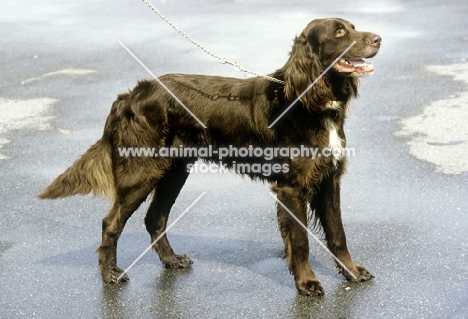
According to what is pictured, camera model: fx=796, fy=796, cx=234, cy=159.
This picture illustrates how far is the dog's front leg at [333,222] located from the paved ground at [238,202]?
0.12 metres

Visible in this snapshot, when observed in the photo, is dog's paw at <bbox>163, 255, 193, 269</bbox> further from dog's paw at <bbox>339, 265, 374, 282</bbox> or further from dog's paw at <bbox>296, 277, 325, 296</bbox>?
dog's paw at <bbox>339, 265, 374, 282</bbox>

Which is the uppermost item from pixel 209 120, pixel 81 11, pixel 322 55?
pixel 322 55

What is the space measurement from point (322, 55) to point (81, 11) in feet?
33.2

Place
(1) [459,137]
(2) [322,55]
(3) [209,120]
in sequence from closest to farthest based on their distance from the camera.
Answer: (2) [322,55] → (3) [209,120] → (1) [459,137]

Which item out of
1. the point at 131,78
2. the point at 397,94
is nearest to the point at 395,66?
the point at 397,94

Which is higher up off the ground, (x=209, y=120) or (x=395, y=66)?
(x=209, y=120)

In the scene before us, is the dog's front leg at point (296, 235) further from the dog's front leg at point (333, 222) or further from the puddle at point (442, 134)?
the puddle at point (442, 134)

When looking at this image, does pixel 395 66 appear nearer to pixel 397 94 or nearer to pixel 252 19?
pixel 397 94

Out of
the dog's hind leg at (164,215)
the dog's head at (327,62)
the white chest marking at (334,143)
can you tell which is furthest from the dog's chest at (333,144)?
the dog's hind leg at (164,215)

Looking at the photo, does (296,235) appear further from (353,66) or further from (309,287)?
(353,66)

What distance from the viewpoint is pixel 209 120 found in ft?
16.3

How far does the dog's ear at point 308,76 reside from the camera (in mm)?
4613

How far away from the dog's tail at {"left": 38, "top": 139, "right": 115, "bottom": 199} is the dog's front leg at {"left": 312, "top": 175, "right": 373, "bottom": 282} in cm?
136

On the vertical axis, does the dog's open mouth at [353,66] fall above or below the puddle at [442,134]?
above
